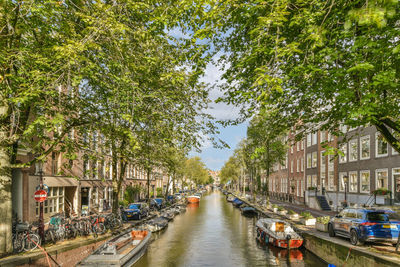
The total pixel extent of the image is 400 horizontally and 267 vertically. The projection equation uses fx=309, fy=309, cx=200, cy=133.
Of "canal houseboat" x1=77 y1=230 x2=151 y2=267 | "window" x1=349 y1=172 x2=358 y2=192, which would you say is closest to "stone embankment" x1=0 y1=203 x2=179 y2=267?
"canal houseboat" x1=77 y1=230 x2=151 y2=267

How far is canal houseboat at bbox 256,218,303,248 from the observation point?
2017 centimetres

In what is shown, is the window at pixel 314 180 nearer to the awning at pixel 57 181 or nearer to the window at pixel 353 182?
the window at pixel 353 182

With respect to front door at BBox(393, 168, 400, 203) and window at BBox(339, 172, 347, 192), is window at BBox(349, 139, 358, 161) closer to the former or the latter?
window at BBox(339, 172, 347, 192)

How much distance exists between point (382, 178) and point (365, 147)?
402 centimetres

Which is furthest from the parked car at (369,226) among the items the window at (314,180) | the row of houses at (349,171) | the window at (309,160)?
the window at (309,160)

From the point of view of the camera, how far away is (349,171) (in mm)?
34281

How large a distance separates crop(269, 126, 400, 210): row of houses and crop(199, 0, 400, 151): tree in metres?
7.09

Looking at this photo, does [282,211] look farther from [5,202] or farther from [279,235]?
[5,202]

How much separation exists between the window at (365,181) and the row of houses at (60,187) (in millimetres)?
22303

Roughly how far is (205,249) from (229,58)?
14157mm

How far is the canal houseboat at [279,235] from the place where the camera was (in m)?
20.2

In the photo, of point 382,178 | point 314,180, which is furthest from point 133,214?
point 314,180

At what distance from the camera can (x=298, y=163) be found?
172ft

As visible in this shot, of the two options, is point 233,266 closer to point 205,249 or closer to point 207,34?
point 205,249
